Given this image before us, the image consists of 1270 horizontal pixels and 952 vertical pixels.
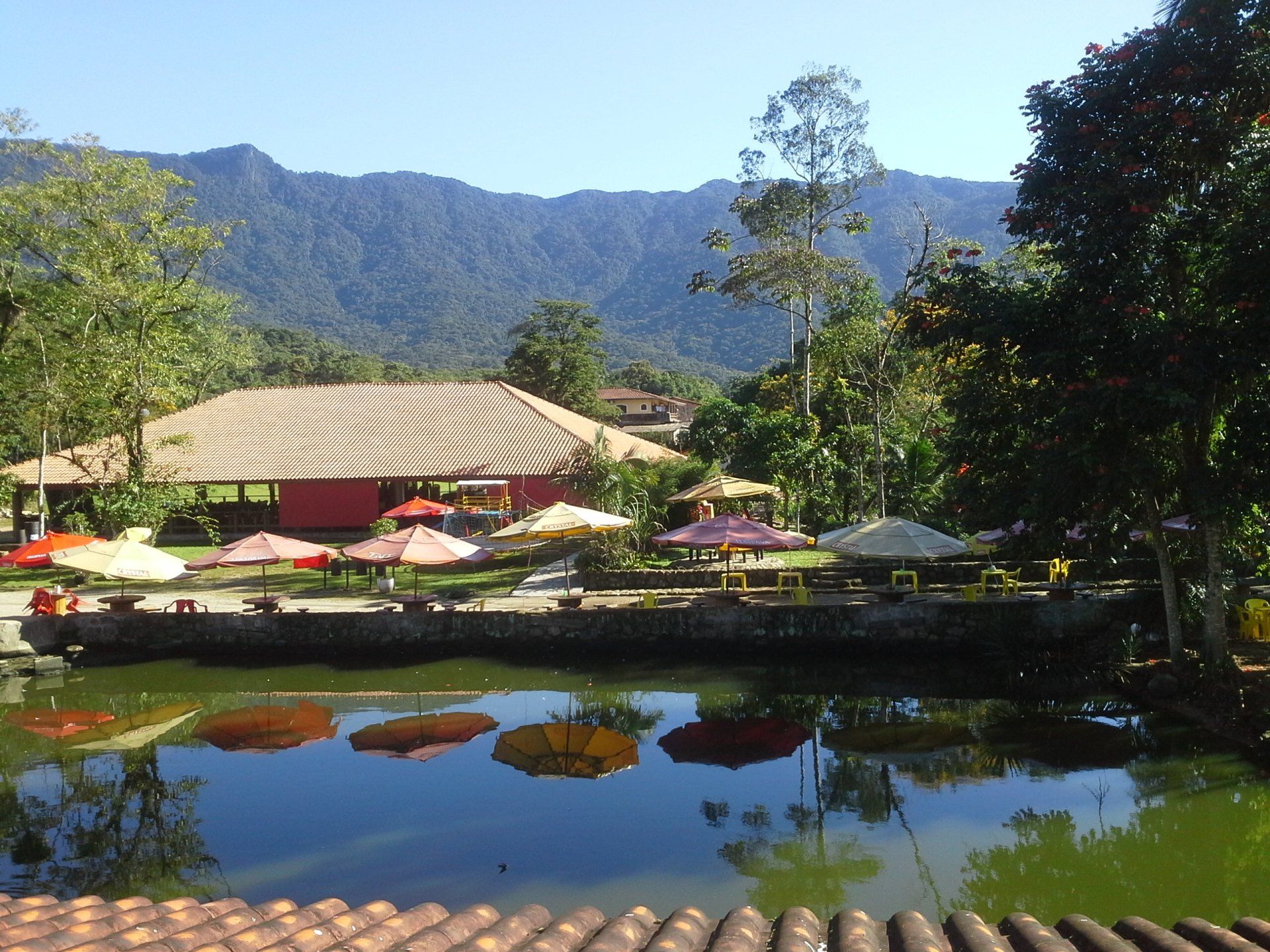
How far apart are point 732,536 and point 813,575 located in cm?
376

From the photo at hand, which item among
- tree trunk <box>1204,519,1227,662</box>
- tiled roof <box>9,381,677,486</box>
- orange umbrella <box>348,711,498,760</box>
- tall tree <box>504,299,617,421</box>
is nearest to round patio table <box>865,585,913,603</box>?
tree trunk <box>1204,519,1227,662</box>

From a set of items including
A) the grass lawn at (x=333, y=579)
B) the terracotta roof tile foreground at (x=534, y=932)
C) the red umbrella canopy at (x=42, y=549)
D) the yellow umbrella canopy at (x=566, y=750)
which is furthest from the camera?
the grass lawn at (x=333, y=579)

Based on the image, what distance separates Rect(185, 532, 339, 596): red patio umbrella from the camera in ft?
60.3

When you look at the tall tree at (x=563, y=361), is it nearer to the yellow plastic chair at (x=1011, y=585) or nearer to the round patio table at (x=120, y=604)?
the round patio table at (x=120, y=604)

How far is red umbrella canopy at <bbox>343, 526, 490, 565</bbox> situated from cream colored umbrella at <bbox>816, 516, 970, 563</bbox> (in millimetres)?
6348

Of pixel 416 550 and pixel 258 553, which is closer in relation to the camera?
pixel 416 550

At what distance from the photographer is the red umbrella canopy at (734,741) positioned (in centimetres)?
1251

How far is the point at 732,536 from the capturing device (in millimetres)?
18156

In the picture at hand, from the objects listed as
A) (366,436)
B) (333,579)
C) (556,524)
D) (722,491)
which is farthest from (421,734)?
(366,436)

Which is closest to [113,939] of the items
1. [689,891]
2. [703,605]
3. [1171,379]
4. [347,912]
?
[347,912]

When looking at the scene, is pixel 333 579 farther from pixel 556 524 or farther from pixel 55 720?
pixel 55 720

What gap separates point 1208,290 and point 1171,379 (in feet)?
4.92

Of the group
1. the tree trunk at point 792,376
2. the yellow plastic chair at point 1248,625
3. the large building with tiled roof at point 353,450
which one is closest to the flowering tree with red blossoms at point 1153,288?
the yellow plastic chair at point 1248,625

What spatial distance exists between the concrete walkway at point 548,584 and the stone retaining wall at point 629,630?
206cm
